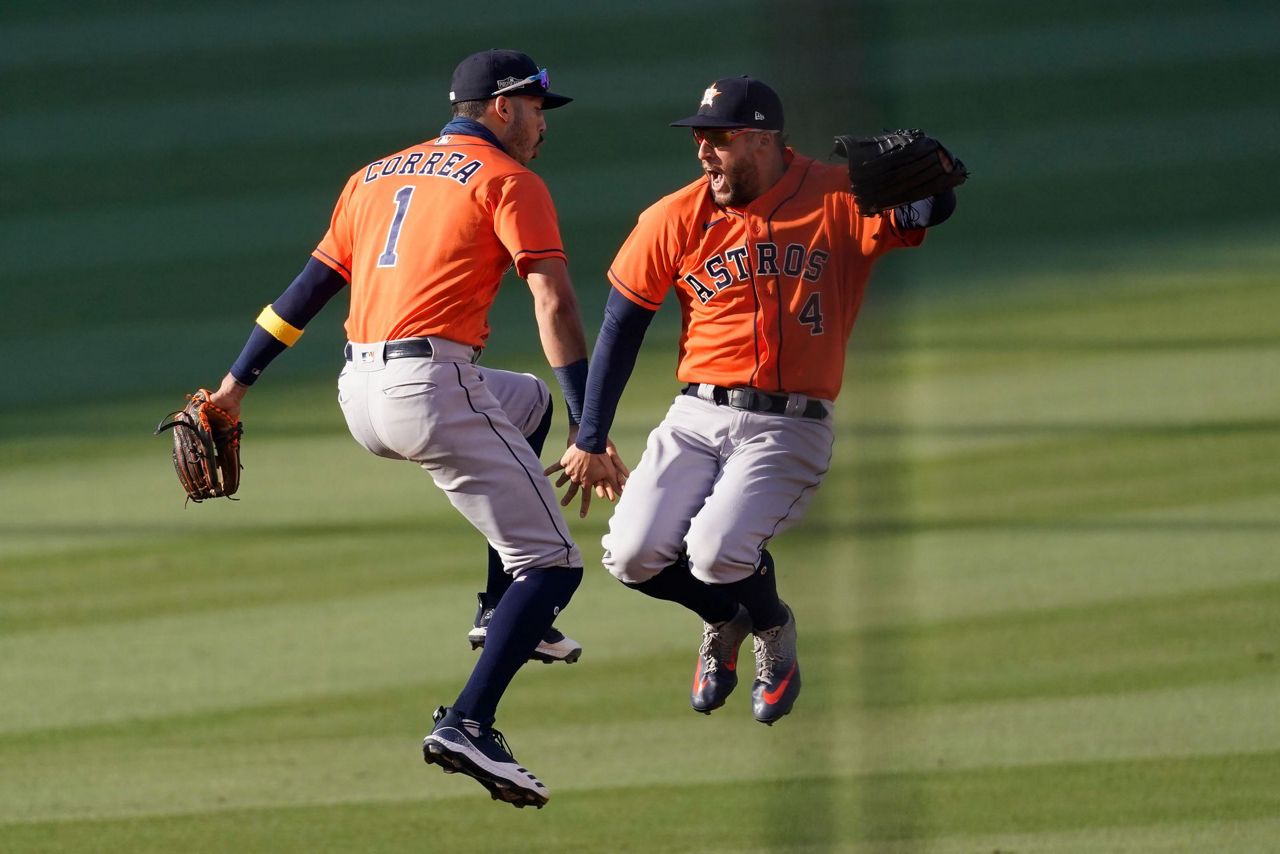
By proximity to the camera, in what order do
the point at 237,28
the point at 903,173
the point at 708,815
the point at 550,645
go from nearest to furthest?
the point at 903,173 → the point at 550,645 → the point at 708,815 → the point at 237,28

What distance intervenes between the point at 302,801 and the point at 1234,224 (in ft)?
21.5

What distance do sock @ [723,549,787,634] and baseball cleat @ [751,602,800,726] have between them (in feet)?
0.06

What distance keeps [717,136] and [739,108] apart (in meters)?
0.10

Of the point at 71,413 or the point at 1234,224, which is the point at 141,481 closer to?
the point at 71,413

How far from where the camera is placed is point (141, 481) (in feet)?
25.5

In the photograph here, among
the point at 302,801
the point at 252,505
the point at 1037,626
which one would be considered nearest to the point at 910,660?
the point at 1037,626

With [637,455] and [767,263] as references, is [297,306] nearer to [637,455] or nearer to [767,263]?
[767,263]

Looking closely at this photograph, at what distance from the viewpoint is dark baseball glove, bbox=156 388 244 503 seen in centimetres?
351

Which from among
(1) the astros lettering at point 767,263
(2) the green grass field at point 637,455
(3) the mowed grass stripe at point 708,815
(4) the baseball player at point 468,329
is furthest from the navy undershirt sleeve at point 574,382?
(3) the mowed grass stripe at point 708,815

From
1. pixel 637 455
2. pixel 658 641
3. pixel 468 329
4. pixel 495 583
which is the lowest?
pixel 658 641

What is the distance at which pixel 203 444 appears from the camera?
351 centimetres

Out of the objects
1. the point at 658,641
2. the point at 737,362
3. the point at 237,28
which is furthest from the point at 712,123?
the point at 237,28

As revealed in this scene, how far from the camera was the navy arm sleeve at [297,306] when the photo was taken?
352cm

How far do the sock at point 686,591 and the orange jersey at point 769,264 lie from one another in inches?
16.9
